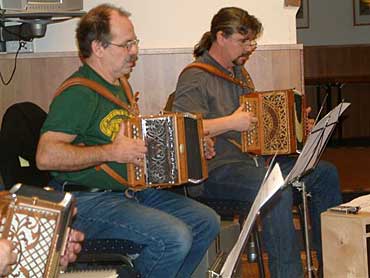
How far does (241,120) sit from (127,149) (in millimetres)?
907

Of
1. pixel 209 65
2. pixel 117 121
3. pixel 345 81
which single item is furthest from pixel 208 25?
pixel 345 81

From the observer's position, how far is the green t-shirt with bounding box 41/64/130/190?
3.00 meters

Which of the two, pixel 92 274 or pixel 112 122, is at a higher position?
pixel 112 122

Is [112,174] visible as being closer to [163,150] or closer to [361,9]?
[163,150]

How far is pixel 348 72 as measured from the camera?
407 inches

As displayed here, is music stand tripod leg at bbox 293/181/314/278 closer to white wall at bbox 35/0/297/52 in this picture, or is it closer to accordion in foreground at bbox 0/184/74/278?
white wall at bbox 35/0/297/52

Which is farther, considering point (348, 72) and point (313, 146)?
point (348, 72)

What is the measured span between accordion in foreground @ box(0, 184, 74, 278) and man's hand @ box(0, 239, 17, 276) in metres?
0.03

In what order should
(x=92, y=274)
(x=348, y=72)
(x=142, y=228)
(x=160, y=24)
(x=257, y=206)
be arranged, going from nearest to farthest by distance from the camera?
(x=257, y=206) < (x=92, y=274) < (x=142, y=228) < (x=160, y=24) < (x=348, y=72)

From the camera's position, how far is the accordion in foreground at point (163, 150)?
303cm

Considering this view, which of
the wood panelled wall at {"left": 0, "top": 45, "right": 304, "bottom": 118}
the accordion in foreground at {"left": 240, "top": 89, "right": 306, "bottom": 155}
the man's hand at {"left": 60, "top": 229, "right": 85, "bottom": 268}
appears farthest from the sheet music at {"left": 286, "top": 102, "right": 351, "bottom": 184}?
the wood panelled wall at {"left": 0, "top": 45, "right": 304, "bottom": 118}

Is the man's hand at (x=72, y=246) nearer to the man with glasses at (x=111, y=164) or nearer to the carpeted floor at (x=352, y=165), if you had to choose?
the man with glasses at (x=111, y=164)

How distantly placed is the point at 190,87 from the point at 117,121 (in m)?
0.73

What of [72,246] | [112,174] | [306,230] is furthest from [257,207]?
[306,230]
